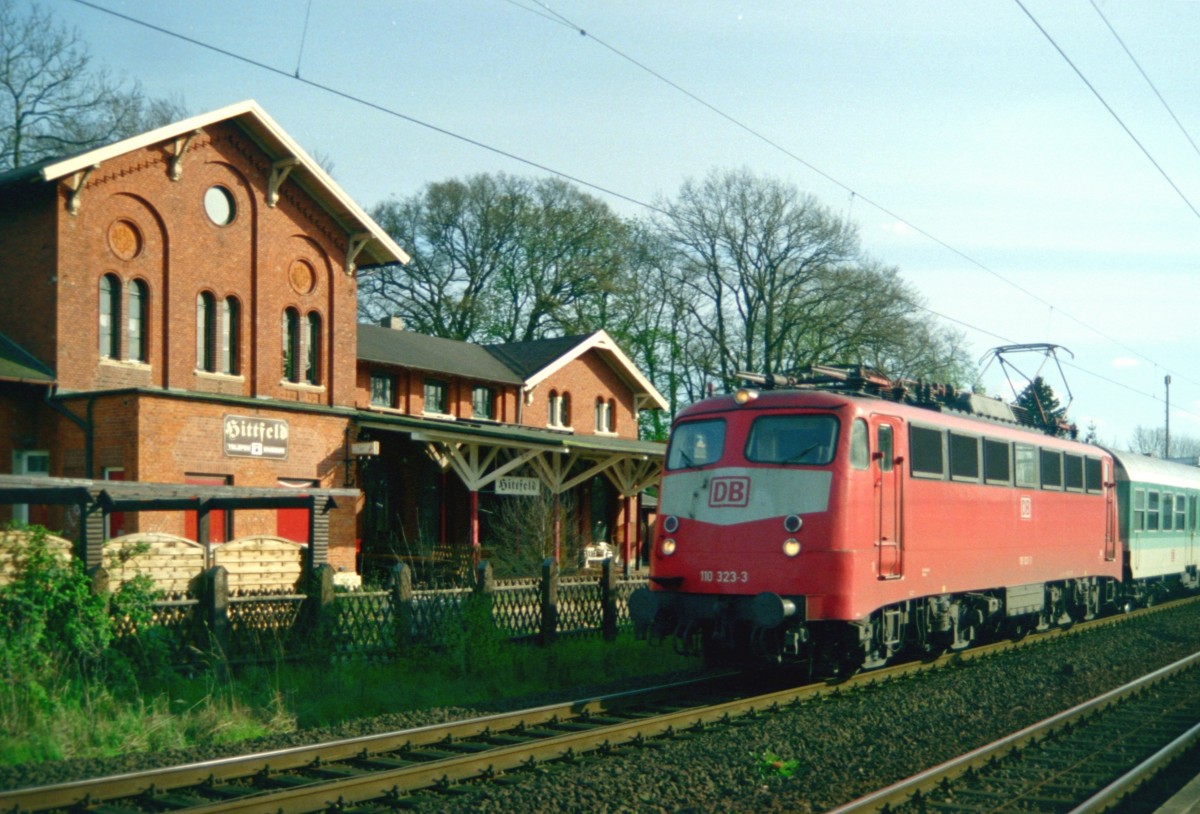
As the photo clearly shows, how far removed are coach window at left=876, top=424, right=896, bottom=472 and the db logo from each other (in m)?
1.42

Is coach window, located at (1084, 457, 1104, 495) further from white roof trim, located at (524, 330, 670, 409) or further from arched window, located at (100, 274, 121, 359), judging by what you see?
white roof trim, located at (524, 330, 670, 409)

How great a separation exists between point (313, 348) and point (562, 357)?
37.9 ft

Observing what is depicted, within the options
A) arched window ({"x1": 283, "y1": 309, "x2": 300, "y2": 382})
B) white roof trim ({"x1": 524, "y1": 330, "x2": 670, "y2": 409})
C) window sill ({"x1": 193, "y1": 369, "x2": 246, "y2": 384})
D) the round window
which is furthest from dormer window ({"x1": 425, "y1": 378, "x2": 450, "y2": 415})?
the round window

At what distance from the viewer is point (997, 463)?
14.4m

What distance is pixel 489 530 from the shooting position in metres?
31.9

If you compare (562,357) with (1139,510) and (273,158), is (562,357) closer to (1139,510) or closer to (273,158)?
(273,158)

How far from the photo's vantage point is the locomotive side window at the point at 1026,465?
1516 centimetres

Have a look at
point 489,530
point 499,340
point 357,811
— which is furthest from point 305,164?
point 499,340

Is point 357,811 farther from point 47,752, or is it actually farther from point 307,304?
point 307,304

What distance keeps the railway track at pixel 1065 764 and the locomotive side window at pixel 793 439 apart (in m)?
3.08

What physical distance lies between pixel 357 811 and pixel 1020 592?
10.9m

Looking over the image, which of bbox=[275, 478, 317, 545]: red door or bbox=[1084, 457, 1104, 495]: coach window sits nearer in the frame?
bbox=[1084, 457, 1104, 495]: coach window

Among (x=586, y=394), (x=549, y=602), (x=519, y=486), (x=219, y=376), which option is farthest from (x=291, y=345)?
(x=586, y=394)

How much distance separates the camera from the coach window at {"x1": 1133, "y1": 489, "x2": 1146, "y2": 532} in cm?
2208
